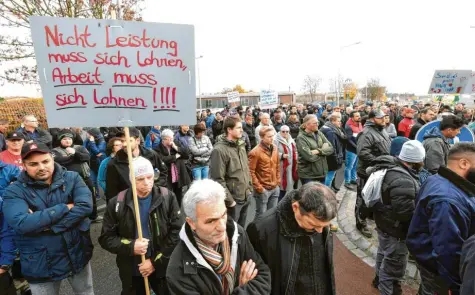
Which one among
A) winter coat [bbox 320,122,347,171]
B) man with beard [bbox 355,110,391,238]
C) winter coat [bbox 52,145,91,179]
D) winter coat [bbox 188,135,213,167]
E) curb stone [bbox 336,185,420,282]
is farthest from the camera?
winter coat [bbox 320,122,347,171]

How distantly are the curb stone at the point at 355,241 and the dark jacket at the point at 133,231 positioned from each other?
2.91 meters

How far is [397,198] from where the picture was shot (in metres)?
2.91

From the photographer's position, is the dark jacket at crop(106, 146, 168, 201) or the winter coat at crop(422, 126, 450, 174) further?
the winter coat at crop(422, 126, 450, 174)

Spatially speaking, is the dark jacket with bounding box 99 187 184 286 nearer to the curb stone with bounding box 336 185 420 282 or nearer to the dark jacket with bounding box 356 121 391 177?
the curb stone with bounding box 336 185 420 282

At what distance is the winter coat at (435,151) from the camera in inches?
151

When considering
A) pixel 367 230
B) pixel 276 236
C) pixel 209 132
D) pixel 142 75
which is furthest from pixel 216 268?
pixel 209 132

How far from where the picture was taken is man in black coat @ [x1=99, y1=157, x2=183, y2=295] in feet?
8.06

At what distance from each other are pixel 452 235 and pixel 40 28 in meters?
3.23

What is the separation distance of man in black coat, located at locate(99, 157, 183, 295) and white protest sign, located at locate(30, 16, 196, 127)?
0.60 meters

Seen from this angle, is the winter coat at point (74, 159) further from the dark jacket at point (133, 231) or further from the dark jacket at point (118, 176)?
the dark jacket at point (133, 231)

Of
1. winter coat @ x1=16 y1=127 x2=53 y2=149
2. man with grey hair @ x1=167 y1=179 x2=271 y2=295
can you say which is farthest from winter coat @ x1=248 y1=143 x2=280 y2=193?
winter coat @ x1=16 y1=127 x2=53 y2=149

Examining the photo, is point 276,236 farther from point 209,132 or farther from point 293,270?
point 209,132

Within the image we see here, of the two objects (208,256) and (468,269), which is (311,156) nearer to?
(468,269)

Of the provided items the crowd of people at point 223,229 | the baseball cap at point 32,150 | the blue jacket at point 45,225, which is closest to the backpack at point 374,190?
the crowd of people at point 223,229
